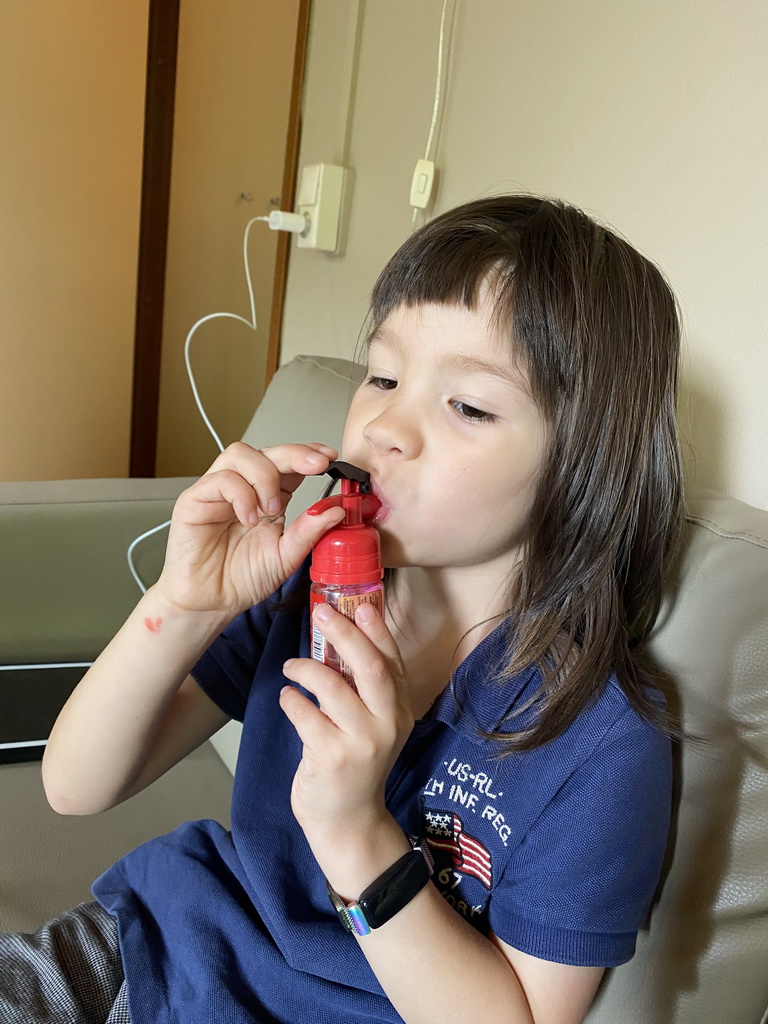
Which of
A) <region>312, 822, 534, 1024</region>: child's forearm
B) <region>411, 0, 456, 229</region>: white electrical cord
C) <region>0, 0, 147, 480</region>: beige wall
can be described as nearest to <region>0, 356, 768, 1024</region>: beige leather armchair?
<region>312, 822, 534, 1024</region>: child's forearm

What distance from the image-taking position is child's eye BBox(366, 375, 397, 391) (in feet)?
2.23

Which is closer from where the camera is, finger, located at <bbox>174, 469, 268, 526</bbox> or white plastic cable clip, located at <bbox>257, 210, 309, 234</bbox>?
finger, located at <bbox>174, 469, 268, 526</bbox>

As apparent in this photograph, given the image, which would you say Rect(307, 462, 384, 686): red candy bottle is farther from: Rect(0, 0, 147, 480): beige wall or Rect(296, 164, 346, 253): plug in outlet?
Rect(0, 0, 147, 480): beige wall

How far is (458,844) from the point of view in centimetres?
65

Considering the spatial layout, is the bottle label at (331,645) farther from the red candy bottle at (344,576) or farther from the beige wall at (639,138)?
the beige wall at (639,138)

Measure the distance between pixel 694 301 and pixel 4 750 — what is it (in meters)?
1.06

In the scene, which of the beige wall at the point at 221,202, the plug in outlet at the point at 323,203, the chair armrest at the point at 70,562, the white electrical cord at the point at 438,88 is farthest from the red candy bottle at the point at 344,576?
the beige wall at the point at 221,202

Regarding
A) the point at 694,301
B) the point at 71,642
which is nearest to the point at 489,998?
the point at 694,301

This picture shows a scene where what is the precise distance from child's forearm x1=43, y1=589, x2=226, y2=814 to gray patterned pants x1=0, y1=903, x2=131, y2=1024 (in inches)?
4.5

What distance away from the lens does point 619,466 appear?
0.67 meters

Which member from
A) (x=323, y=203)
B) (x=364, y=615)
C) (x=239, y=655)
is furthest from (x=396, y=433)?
(x=323, y=203)

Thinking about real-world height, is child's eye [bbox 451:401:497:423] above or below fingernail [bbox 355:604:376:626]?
above

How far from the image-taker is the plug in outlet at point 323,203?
155 centimetres

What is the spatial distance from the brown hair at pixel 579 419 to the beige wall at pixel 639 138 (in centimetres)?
19
